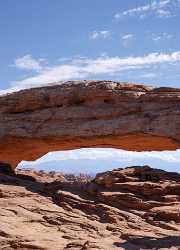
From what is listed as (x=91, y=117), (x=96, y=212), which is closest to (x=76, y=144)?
(x=91, y=117)

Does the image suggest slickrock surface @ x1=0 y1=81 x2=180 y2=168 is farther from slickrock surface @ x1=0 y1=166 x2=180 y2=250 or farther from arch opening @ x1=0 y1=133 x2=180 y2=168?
slickrock surface @ x1=0 y1=166 x2=180 y2=250

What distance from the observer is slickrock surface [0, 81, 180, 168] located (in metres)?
23.2

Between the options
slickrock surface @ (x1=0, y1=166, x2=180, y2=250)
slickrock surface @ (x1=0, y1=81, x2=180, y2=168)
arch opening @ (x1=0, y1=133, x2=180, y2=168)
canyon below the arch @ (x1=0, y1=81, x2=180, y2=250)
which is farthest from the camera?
arch opening @ (x1=0, y1=133, x2=180, y2=168)

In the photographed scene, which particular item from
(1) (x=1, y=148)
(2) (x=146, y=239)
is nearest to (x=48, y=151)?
→ (1) (x=1, y=148)

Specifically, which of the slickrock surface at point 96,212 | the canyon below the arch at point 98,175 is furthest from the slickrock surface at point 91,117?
the slickrock surface at point 96,212

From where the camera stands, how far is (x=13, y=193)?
22609 mm

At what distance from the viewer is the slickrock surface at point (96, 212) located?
18.3 m

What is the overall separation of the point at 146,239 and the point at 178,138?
5806 millimetres

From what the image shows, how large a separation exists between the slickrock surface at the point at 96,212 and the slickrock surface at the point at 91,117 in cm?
211

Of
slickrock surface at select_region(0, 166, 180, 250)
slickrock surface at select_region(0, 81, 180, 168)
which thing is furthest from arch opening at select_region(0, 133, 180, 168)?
slickrock surface at select_region(0, 166, 180, 250)

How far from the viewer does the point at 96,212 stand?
72.3 ft

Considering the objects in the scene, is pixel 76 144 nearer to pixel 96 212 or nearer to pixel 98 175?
pixel 98 175

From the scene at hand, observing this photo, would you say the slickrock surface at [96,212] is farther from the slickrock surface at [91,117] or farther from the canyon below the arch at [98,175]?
the slickrock surface at [91,117]

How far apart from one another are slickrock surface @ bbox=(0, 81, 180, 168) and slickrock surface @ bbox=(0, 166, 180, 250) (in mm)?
2108
